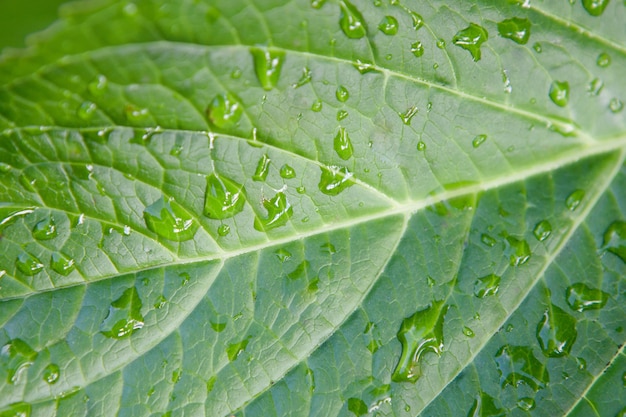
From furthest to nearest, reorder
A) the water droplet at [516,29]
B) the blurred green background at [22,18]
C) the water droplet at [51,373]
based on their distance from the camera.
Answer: the blurred green background at [22,18]
the water droplet at [516,29]
the water droplet at [51,373]

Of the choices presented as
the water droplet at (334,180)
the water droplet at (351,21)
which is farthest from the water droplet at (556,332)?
the water droplet at (351,21)

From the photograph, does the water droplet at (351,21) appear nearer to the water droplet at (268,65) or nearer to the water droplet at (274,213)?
the water droplet at (268,65)

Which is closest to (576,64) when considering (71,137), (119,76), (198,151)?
(198,151)

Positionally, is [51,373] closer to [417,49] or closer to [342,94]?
[342,94]

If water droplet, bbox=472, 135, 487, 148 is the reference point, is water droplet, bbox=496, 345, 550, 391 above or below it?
below

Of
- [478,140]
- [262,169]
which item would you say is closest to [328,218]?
[262,169]

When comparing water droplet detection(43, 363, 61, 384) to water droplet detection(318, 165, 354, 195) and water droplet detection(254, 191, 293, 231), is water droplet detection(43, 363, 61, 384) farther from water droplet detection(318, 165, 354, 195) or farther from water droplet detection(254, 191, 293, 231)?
water droplet detection(318, 165, 354, 195)

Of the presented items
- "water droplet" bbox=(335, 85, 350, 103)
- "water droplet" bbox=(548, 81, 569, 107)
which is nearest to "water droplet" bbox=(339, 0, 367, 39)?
"water droplet" bbox=(335, 85, 350, 103)
